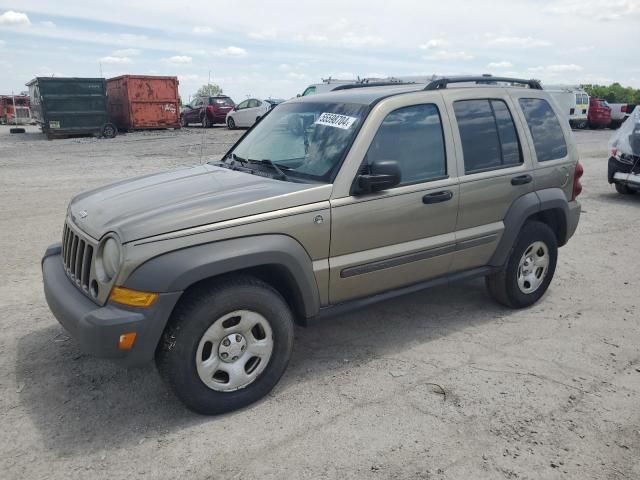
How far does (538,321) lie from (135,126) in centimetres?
2086

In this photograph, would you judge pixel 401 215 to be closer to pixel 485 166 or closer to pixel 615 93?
pixel 485 166

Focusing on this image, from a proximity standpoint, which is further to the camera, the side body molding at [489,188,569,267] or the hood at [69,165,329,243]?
the side body molding at [489,188,569,267]

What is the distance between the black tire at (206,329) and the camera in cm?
298

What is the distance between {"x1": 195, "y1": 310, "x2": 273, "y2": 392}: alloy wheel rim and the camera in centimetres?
310

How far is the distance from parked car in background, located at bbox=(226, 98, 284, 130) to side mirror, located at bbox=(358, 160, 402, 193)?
846 inches

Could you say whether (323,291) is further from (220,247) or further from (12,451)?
(12,451)

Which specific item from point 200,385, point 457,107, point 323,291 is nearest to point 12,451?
point 200,385

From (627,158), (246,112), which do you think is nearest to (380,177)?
(627,158)

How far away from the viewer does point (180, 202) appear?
10.5 ft

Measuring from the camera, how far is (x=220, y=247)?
3031 millimetres

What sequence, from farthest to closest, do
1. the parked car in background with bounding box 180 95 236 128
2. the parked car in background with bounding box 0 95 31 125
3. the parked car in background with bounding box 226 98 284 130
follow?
the parked car in background with bounding box 0 95 31 125, the parked car in background with bounding box 180 95 236 128, the parked car in background with bounding box 226 98 284 130

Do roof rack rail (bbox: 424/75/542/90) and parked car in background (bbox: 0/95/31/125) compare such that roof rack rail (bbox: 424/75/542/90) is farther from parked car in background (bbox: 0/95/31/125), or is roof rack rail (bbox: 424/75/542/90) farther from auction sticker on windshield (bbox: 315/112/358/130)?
parked car in background (bbox: 0/95/31/125)

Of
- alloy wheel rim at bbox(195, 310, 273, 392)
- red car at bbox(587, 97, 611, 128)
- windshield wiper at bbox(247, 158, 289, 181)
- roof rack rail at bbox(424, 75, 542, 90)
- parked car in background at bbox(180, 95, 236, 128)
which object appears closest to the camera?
alloy wheel rim at bbox(195, 310, 273, 392)

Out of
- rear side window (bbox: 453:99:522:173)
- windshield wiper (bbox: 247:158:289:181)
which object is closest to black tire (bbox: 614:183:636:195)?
rear side window (bbox: 453:99:522:173)
